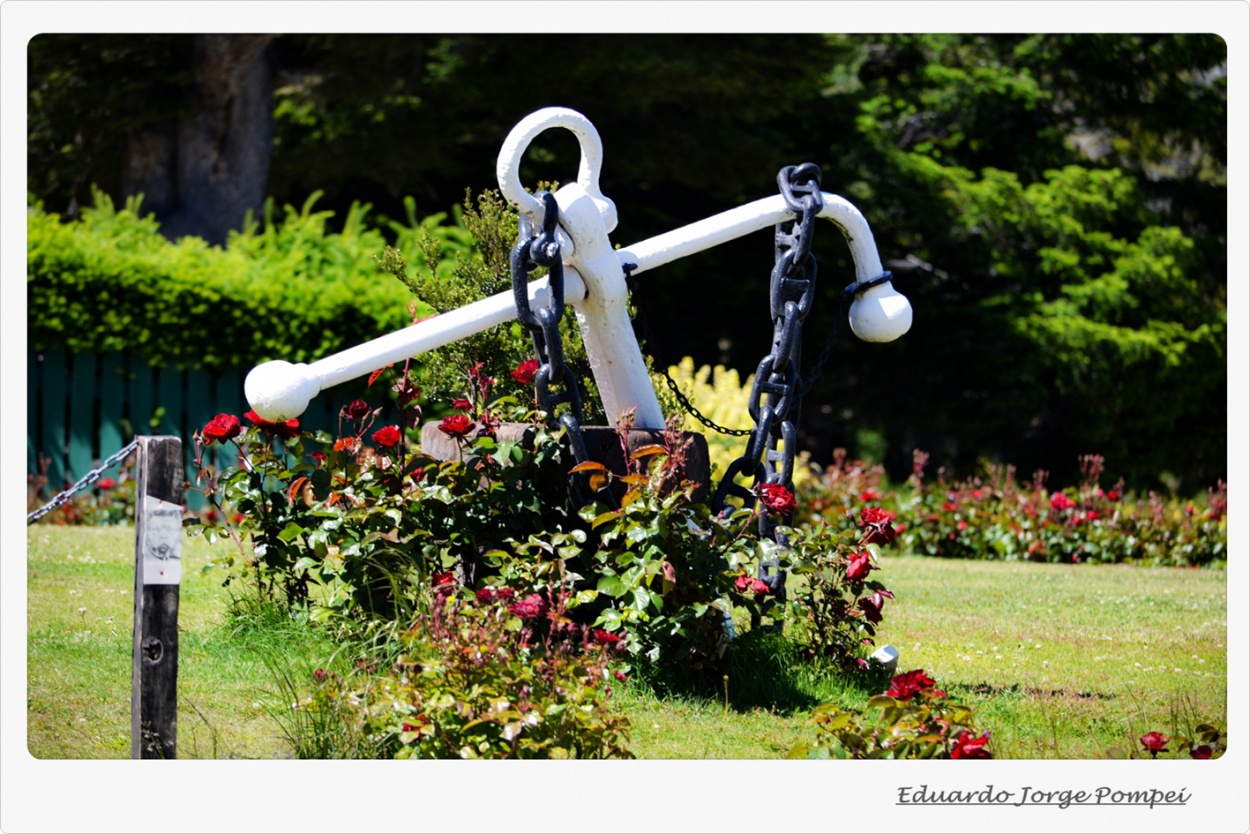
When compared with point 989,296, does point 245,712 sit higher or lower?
lower

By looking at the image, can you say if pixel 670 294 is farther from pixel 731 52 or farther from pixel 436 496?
pixel 436 496

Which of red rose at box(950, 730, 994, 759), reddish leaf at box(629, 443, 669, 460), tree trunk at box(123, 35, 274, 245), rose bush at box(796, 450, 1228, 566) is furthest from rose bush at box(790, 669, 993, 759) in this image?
tree trunk at box(123, 35, 274, 245)

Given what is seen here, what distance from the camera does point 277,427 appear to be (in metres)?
4.55

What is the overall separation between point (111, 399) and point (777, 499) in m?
7.07

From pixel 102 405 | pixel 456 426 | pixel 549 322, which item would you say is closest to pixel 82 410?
pixel 102 405

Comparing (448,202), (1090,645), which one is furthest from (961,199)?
(1090,645)

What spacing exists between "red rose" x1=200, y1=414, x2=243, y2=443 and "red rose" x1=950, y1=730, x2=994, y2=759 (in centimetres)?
267

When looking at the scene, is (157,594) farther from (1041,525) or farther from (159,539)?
(1041,525)

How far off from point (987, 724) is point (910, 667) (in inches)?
34.8

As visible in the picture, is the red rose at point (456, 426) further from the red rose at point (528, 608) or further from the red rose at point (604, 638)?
the red rose at point (604, 638)

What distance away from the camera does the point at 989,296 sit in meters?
14.8

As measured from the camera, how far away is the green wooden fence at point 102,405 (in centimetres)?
963

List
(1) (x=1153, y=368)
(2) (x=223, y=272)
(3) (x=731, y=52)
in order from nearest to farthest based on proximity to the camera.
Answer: (2) (x=223, y=272)
(3) (x=731, y=52)
(1) (x=1153, y=368)

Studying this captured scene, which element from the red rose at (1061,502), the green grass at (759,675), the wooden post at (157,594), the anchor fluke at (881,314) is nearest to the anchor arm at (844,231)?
the anchor fluke at (881,314)
